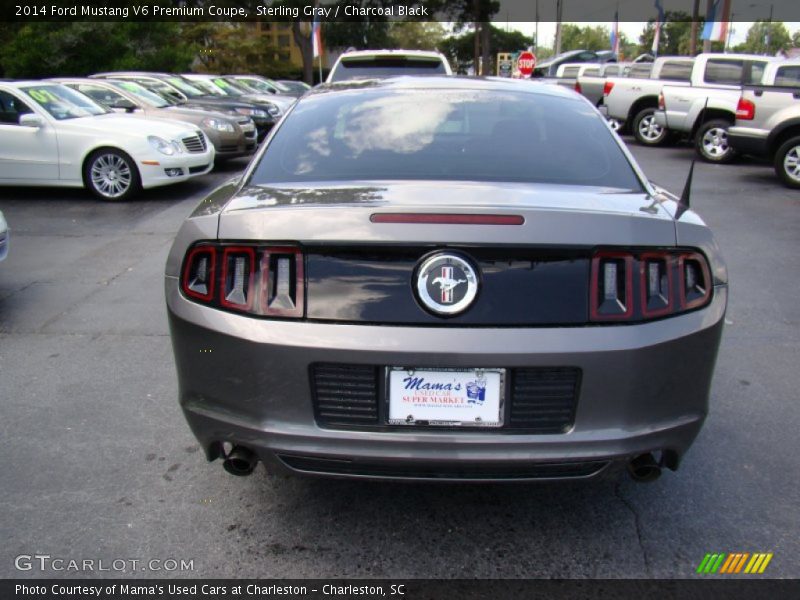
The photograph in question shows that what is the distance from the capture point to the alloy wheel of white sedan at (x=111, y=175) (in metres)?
9.99

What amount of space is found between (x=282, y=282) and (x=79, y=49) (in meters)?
25.7

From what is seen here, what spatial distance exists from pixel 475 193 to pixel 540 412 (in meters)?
0.78

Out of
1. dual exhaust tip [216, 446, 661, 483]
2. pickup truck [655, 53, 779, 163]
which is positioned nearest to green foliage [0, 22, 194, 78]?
pickup truck [655, 53, 779, 163]

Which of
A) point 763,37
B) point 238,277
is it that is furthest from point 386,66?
point 763,37

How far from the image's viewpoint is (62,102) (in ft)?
34.6

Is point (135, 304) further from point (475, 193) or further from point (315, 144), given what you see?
point (475, 193)

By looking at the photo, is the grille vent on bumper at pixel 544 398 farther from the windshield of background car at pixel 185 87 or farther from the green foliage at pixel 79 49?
the green foliage at pixel 79 49

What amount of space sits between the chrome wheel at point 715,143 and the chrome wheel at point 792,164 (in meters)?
2.58

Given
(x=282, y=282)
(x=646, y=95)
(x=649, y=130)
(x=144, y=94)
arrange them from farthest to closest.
→ (x=649, y=130), (x=646, y=95), (x=144, y=94), (x=282, y=282)

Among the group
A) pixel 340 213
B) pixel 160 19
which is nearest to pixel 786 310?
pixel 340 213

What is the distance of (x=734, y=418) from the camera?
3.82 m

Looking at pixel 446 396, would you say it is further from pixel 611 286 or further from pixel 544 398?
pixel 611 286

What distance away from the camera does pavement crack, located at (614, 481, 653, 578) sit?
2.67m

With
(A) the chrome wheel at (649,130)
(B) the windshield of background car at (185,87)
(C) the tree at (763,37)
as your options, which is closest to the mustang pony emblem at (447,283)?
(A) the chrome wheel at (649,130)
